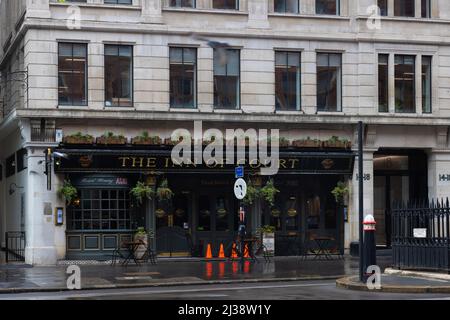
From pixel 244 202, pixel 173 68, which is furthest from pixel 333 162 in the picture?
pixel 173 68

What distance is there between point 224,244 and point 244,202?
1.89 metres

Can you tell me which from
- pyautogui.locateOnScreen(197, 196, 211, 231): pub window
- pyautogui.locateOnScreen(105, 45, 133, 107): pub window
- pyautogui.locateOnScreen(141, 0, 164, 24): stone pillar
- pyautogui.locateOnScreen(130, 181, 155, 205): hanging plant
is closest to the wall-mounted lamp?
pyautogui.locateOnScreen(130, 181, 155, 205): hanging plant

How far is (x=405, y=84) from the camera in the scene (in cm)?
3491

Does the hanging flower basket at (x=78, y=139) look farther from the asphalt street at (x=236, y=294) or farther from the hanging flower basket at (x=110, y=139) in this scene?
the asphalt street at (x=236, y=294)

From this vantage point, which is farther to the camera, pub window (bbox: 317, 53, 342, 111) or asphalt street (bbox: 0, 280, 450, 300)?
pub window (bbox: 317, 53, 342, 111)

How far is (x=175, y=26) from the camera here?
32.5m

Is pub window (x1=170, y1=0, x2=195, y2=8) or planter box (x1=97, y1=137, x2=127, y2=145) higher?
pub window (x1=170, y1=0, x2=195, y2=8)

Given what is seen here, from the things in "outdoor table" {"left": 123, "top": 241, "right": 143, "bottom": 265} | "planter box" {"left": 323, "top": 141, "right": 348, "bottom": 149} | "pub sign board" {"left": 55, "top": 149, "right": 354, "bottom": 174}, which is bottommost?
"outdoor table" {"left": 123, "top": 241, "right": 143, "bottom": 265}

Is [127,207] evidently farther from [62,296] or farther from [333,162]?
[62,296]

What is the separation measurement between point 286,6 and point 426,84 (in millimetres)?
6542

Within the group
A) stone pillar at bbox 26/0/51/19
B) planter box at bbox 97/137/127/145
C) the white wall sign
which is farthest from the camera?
planter box at bbox 97/137/127/145

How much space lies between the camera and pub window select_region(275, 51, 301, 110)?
33.8 metres

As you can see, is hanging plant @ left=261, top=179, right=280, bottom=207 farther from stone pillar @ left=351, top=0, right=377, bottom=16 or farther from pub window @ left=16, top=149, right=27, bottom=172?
pub window @ left=16, top=149, right=27, bottom=172

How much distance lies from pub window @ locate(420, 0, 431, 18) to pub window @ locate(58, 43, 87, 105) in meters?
13.7
